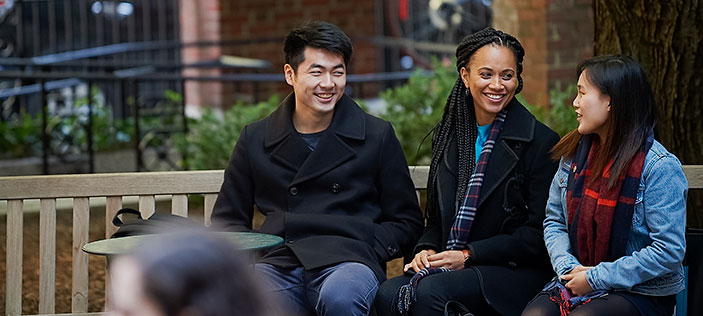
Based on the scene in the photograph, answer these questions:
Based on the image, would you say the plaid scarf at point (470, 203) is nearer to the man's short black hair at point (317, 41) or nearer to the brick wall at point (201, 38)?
the man's short black hair at point (317, 41)

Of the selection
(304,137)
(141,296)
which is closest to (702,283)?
(304,137)

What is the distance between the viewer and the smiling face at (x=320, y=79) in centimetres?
403

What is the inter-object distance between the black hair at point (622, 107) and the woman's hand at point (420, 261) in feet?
2.52

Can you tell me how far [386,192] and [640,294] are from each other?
1141mm

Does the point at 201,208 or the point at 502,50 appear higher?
the point at 502,50

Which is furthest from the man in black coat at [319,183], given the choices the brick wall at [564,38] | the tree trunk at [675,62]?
the brick wall at [564,38]

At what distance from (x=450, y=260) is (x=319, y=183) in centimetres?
65

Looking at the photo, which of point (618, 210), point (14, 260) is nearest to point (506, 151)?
point (618, 210)

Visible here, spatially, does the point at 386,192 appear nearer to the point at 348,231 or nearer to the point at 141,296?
the point at 348,231

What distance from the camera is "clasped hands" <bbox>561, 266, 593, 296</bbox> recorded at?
338cm

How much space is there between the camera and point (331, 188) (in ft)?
13.4

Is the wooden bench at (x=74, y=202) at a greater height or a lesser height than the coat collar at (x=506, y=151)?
lesser

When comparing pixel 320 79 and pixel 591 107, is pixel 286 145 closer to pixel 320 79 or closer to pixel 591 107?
pixel 320 79

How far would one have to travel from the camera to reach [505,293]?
3.65m
